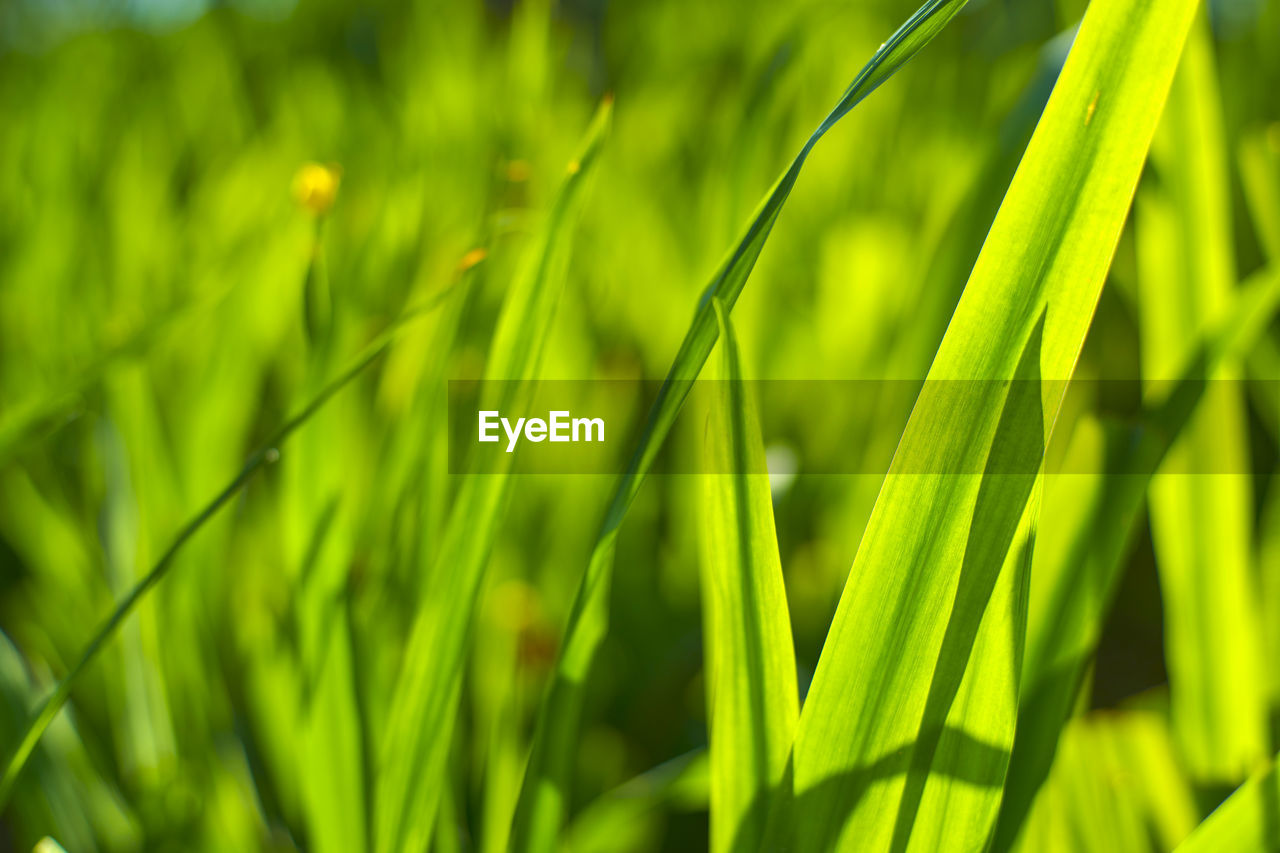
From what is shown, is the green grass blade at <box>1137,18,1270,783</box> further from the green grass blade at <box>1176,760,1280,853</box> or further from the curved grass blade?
the curved grass blade

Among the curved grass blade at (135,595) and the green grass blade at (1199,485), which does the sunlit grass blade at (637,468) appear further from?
the green grass blade at (1199,485)

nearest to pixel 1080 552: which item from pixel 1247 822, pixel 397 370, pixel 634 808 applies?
pixel 1247 822

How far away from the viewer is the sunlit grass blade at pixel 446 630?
0.26m

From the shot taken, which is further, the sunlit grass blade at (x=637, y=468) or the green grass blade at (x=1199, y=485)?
the green grass blade at (x=1199, y=485)

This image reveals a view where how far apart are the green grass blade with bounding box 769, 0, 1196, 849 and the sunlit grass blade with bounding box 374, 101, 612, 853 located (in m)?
0.11

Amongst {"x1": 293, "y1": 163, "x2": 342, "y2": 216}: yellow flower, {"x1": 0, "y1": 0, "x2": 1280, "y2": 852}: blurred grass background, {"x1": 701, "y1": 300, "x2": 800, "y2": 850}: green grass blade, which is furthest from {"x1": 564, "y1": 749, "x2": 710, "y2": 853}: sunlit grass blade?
{"x1": 293, "y1": 163, "x2": 342, "y2": 216}: yellow flower

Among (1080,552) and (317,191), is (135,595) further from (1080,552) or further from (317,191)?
(1080,552)

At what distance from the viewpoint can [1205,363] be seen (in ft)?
1.02
